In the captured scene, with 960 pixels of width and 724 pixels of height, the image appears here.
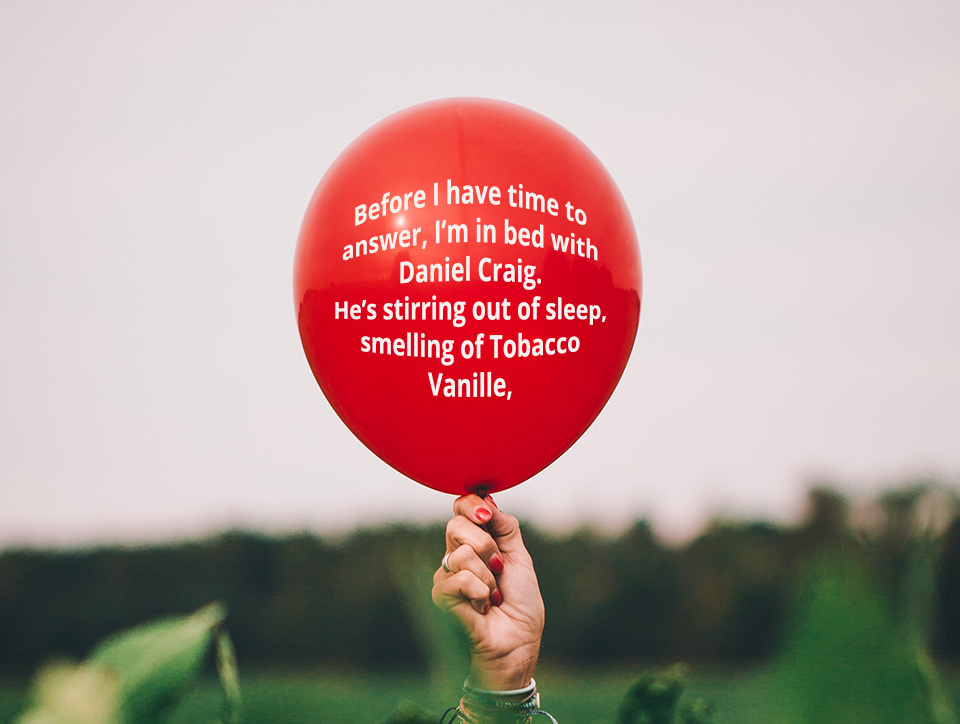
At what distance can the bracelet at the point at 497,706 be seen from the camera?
1.63m

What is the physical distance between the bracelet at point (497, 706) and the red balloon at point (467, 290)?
0.49 m

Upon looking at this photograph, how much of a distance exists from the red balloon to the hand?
0.41ft

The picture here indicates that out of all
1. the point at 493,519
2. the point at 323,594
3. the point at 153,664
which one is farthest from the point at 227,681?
the point at 323,594

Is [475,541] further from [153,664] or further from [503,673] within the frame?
[153,664]

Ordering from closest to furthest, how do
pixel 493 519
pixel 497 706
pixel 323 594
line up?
pixel 497 706 → pixel 493 519 → pixel 323 594

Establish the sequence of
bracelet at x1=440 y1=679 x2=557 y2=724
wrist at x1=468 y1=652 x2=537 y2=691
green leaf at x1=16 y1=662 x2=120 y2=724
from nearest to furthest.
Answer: green leaf at x1=16 y1=662 x2=120 y2=724 < bracelet at x1=440 y1=679 x2=557 y2=724 < wrist at x1=468 y1=652 x2=537 y2=691

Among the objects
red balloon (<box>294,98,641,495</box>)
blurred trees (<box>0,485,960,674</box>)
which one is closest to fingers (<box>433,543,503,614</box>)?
red balloon (<box>294,98,641,495</box>)

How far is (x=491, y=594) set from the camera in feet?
5.95

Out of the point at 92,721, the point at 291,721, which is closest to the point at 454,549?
the point at 291,721

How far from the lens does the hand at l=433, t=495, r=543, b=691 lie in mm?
1760

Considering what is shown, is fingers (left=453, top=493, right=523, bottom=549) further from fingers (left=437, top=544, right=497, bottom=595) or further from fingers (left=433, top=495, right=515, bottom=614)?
fingers (left=437, top=544, right=497, bottom=595)

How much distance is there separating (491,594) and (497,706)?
244mm

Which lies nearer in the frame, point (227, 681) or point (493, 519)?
point (227, 681)

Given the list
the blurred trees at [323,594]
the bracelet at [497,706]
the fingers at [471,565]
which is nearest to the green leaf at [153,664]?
the bracelet at [497,706]
